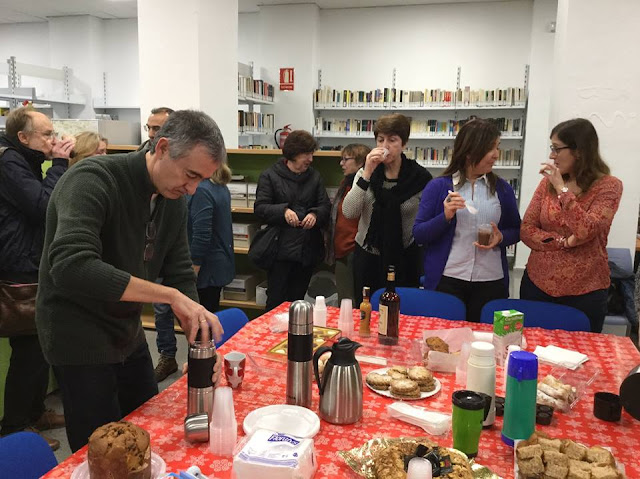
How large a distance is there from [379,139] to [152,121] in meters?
1.43

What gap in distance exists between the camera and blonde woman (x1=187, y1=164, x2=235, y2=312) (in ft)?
11.1

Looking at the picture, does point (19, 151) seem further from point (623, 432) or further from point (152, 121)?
point (623, 432)

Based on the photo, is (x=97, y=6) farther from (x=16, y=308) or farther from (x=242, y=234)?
(x=16, y=308)

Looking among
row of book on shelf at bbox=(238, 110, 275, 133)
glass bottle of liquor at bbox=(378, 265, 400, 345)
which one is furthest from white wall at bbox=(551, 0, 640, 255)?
row of book on shelf at bbox=(238, 110, 275, 133)

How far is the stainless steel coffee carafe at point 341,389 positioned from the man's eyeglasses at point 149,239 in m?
0.69

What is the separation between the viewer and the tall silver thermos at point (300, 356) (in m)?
1.54

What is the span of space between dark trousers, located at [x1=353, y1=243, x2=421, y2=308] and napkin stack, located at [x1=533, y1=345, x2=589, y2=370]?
1379 mm

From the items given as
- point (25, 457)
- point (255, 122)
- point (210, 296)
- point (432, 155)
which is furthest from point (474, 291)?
point (255, 122)

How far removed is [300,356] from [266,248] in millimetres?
2291

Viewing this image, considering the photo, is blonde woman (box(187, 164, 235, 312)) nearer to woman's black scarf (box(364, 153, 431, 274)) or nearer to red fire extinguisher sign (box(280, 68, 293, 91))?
woman's black scarf (box(364, 153, 431, 274))

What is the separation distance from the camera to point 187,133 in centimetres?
151

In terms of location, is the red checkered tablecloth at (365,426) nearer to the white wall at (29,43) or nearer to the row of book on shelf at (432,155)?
the row of book on shelf at (432,155)

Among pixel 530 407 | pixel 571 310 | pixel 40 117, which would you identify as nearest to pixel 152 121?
pixel 40 117

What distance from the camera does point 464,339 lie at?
6.69 feet
